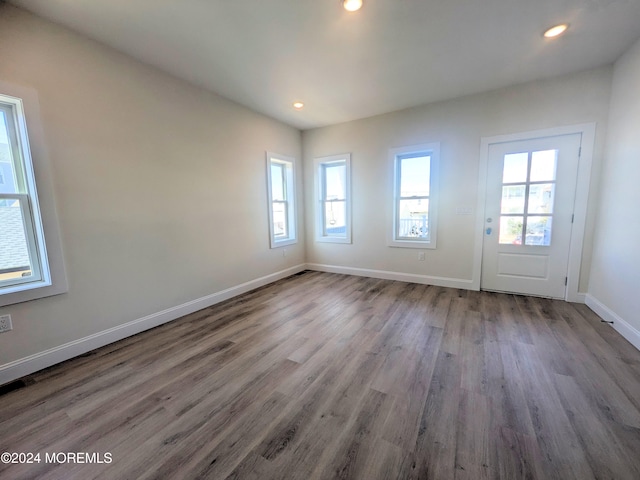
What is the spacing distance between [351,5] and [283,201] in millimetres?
3129

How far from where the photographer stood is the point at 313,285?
13.7 ft

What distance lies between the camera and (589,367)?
1949 millimetres

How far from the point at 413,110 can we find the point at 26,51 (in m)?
4.18

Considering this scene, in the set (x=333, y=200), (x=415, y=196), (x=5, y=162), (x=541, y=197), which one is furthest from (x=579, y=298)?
(x=5, y=162)

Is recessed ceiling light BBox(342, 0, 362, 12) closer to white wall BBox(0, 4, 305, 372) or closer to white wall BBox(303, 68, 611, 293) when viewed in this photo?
white wall BBox(0, 4, 305, 372)

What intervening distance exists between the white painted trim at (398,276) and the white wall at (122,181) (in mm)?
1893

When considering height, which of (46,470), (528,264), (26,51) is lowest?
(46,470)

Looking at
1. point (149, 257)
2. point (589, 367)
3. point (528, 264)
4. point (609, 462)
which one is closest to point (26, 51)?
point (149, 257)

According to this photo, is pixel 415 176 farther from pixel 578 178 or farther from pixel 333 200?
pixel 578 178

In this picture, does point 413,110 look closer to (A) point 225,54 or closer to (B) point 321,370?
(A) point 225,54

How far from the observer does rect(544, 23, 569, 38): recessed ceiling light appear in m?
2.14

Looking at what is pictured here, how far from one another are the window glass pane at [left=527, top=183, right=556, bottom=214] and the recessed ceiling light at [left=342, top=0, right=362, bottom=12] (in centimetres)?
302

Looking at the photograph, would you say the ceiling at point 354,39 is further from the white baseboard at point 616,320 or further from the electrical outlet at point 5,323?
the white baseboard at point 616,320

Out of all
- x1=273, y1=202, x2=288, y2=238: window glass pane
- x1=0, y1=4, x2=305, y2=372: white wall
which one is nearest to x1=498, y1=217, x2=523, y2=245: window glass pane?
x1=273, y1=202, x2=288, y2=238: window glass pane
